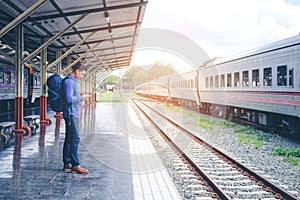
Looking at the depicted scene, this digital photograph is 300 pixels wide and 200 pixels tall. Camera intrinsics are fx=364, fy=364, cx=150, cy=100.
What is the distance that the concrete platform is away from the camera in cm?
518

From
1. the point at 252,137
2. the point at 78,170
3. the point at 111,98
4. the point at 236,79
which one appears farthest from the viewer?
the point at 111,98

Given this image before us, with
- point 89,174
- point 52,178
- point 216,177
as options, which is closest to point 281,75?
point 216,177

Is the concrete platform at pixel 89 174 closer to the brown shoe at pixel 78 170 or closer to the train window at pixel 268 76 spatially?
the brown shoe at pixel 78 170

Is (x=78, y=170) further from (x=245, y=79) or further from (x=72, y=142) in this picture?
(x=245, y=79)

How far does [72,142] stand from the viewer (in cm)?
620

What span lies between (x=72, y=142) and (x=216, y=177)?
2.76 meters

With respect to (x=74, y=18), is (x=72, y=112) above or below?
below

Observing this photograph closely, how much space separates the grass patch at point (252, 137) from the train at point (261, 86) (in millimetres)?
620

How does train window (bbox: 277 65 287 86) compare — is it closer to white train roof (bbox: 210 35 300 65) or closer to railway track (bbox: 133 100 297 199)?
white train roof (bbox: 210 35 300 65)

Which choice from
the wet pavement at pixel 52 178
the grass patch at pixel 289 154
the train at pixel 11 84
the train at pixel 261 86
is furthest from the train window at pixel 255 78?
the train at pixel 11 84

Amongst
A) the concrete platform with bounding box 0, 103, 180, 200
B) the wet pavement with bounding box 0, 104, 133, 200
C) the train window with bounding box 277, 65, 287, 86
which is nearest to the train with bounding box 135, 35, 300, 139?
the train window with bounding box 277, 65, 287, 86

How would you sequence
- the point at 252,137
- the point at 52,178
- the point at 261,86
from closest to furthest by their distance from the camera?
the point at 52,178
the point at 252,137
the point at 261,86

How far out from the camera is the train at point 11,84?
64.8 feet

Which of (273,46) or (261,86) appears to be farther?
(261,86)
